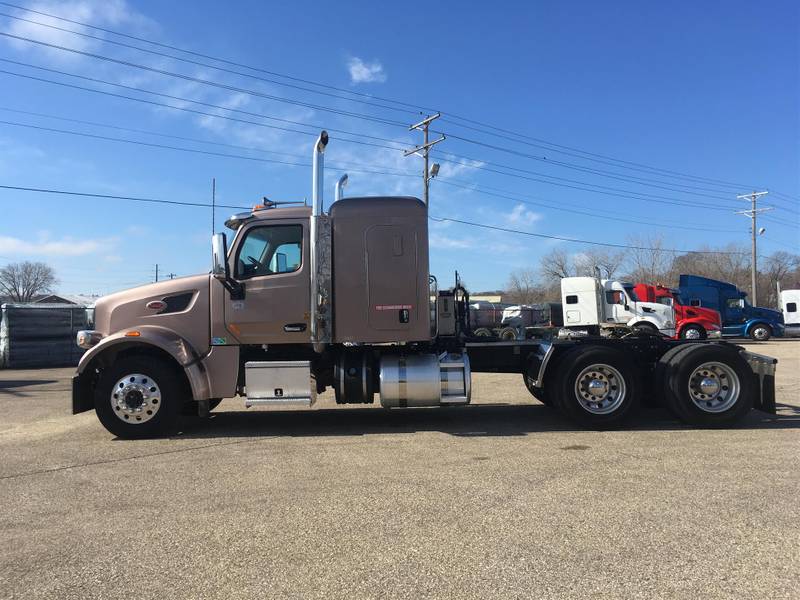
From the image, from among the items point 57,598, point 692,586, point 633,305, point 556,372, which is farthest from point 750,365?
point 633,305

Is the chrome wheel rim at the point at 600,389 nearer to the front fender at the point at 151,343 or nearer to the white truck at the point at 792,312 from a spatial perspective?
the front fender at the point at 151,343

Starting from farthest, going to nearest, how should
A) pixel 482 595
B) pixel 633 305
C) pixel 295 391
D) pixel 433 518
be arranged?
pixel 633 305, pixel 295 391, pixel 433 518, pixel 482 595

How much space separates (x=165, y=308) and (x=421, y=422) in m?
3.92

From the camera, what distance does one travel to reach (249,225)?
7.37 metres

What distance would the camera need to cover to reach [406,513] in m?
4.32

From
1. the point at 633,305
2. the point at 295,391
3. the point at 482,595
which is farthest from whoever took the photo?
the point at 633,305

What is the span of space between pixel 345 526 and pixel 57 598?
1816 millimetres

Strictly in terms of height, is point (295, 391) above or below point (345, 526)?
above

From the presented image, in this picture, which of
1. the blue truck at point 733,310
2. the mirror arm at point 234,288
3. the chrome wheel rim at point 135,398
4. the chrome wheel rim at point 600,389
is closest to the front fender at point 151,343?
the chrome wheel rim at point 135,398

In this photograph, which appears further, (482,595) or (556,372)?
(556,372)

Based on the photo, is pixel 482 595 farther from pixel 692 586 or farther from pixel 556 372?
pixel 556 372

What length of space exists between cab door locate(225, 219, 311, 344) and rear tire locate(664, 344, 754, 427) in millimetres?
4989

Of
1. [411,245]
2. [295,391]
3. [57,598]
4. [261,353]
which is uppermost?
[411,245]

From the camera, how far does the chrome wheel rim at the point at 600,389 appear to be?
24.2ft
